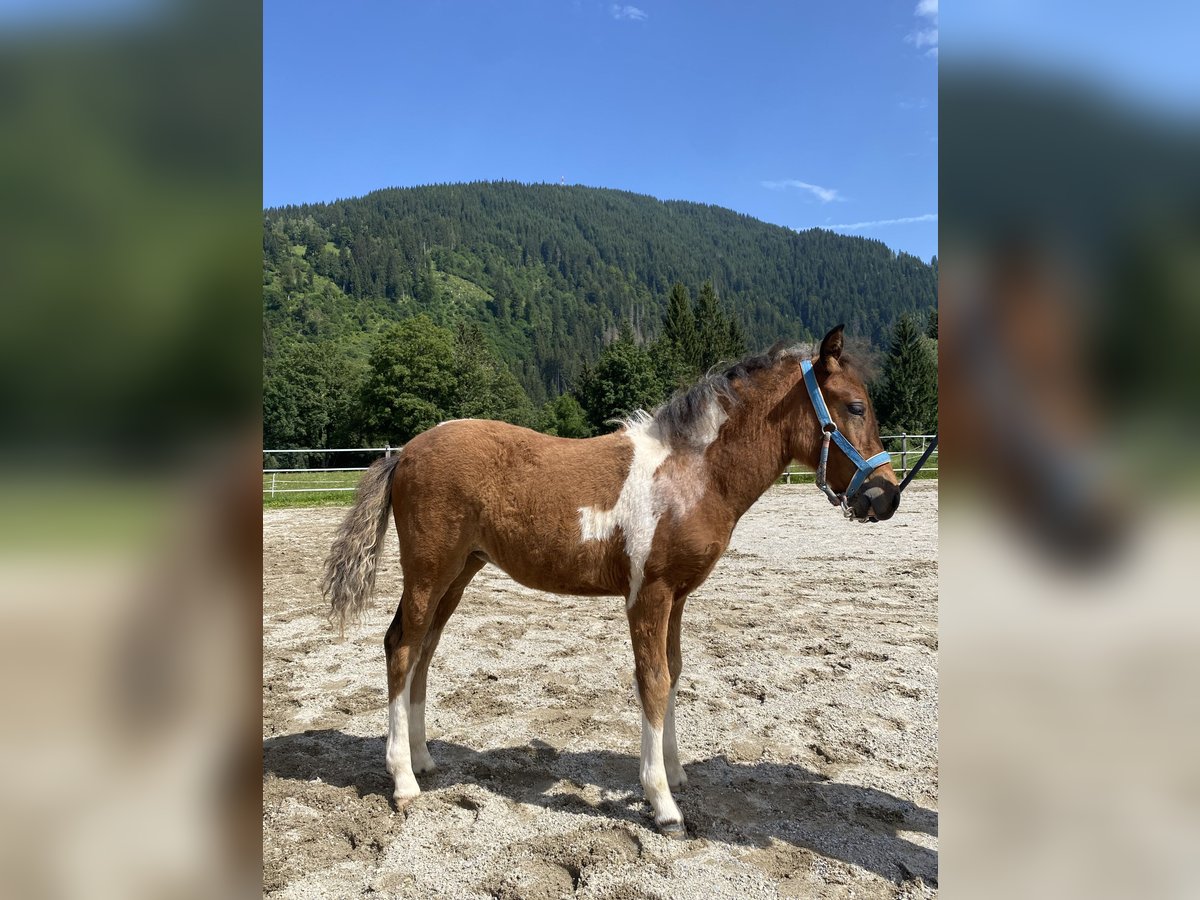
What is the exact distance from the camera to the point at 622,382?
145 feet

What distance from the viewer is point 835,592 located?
7133 mm

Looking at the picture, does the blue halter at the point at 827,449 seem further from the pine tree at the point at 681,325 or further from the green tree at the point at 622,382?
the pine tree at the point at 681,325

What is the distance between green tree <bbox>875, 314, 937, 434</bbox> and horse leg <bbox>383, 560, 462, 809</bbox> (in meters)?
25.2

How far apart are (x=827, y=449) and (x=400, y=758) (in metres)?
2.47

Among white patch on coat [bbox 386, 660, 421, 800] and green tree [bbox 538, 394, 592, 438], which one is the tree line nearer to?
green tree [bbox 538, 394, 592, 438]

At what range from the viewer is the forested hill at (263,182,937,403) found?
107438mm

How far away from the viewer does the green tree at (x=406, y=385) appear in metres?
45.0

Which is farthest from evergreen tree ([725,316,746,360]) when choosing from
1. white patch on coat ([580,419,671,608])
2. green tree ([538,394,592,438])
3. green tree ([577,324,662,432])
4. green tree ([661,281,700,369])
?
white patch on coat ([580,419,671,608])

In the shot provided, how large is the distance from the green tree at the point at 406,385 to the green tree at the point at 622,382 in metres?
10.1

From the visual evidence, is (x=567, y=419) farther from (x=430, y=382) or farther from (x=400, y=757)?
(x=400, y=757)

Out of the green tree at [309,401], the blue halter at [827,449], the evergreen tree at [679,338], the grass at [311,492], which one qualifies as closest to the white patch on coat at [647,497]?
the blue halter at [827,449]

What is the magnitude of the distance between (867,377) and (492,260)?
159 m
